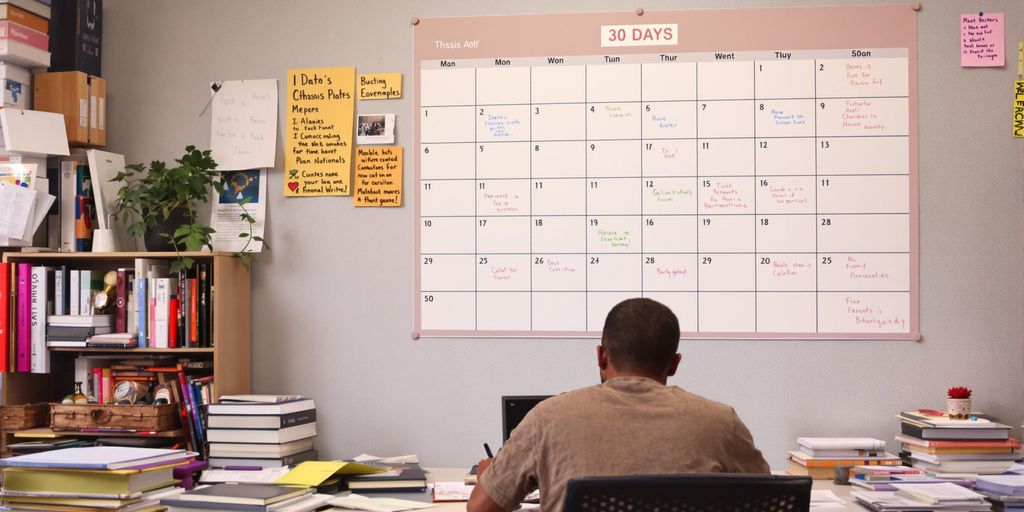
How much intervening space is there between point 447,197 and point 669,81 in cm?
92

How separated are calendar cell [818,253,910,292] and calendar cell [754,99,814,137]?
1.50 feet

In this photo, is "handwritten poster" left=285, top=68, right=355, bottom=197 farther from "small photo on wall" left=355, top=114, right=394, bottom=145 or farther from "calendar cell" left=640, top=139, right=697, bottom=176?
"calendar cell" left=640, top=139, right=697, bottom=176

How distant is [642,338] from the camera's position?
1789 millimetres

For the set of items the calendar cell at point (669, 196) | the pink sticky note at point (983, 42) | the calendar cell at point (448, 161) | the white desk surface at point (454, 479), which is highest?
the pink sticky note at point (983, 42)

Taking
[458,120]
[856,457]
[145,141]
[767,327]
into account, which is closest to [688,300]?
[767,327]

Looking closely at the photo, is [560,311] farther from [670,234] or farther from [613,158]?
[613,158]

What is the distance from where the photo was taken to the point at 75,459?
2.20 meters

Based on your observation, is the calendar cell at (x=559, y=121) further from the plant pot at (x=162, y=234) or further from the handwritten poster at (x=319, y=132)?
the plant pot at (x=162, y=234)

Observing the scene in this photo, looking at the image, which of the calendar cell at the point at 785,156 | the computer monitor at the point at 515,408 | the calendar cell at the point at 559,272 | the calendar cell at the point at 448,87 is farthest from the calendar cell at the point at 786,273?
the calendar cell at the point at 448,87

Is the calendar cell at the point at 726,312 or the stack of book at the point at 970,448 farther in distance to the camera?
the calendar cell at the point at 726,312

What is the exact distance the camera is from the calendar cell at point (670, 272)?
3105 millimetres

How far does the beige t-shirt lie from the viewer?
159 cm

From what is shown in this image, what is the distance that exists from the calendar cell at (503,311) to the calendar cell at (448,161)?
1.51 feet

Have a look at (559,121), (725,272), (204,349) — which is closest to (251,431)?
(204,349)
